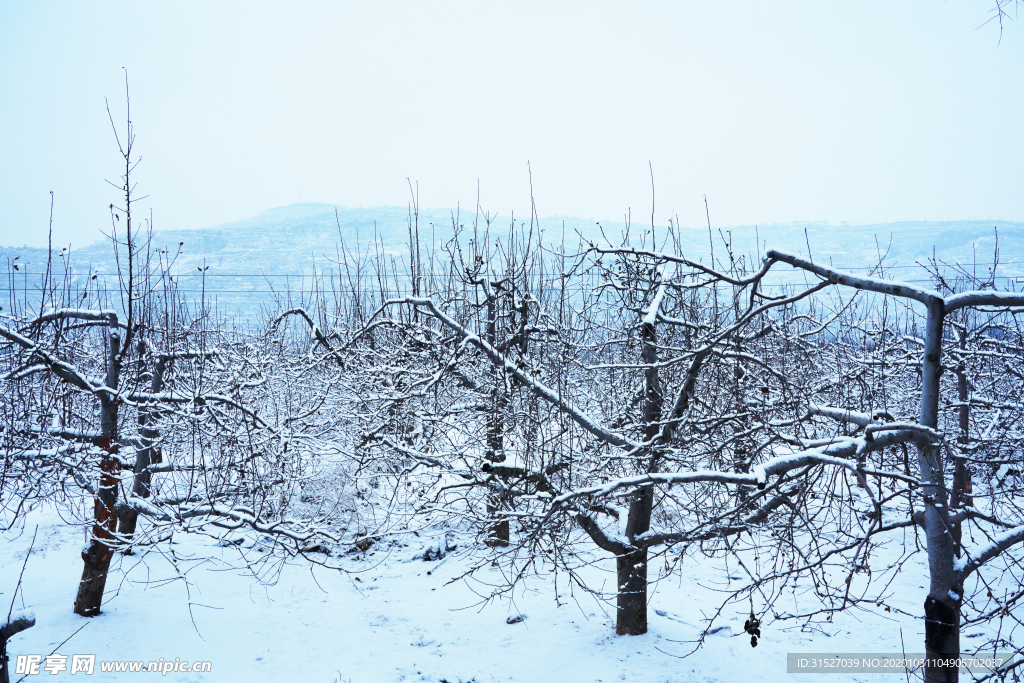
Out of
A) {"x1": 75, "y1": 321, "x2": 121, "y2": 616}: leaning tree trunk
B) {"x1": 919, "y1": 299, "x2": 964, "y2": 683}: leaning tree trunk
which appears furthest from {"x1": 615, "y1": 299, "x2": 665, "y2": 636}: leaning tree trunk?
{"x1": 75, "y1": 321, "x2": 121, "y2": 616}: leaning tree trunk

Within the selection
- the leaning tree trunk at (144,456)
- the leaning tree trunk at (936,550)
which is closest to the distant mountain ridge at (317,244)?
the leaning tree trunk at (144,456)

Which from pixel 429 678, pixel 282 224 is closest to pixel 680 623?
pixel 429 678

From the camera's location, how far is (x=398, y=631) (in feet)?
27.6

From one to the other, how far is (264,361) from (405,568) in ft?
15.7

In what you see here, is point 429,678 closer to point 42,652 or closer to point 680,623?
point 680,623

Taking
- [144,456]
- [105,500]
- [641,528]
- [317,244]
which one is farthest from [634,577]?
[317,244]

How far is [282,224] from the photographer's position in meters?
74.9

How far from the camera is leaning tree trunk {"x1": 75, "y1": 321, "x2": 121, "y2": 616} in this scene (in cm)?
669

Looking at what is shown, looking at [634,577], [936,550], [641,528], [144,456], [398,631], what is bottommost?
[398,631]

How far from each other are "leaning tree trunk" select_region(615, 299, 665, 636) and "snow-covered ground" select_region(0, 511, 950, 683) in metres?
0.22

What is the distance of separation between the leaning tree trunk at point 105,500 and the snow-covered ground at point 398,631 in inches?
10.0

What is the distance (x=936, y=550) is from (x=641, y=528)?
10.8 ft

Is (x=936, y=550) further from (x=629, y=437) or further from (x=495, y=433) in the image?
(x=495, y=433)

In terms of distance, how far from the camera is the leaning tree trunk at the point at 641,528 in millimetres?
6598
